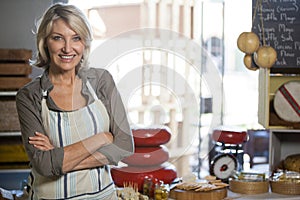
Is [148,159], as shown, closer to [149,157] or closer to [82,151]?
[149,157]

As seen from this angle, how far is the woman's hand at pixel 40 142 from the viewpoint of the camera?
1.75 m

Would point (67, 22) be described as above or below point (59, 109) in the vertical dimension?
above

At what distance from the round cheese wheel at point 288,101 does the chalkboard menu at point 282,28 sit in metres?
0.10

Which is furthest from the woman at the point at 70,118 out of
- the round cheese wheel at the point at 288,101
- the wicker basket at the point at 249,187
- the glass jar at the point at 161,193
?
the round cheese wheel at the point at 288,101

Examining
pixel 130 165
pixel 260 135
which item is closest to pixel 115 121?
pixel 130 165

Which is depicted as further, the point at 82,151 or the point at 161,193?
the point at 161,193

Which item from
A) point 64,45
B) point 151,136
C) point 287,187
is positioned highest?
point 64,45

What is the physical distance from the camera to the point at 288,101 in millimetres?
2510

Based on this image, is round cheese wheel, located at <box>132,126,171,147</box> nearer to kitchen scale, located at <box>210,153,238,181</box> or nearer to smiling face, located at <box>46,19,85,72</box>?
kitchen scale, located at <box>210,153,238,181</box>

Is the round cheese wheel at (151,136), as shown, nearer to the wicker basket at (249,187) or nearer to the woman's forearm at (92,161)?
the wicker basket at (249,187)

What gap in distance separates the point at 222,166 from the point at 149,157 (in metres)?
0.36

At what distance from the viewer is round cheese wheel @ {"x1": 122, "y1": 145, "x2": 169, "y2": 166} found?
7.54 feet

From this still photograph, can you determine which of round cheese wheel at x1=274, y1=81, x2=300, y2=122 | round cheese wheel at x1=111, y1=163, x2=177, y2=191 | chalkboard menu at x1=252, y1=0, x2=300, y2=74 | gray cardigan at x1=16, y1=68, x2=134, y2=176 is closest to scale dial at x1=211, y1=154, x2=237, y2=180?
round cheese wheel at x1=111, y1=163, x2=177, y2=191

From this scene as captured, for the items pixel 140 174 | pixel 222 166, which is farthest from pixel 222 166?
pixel 140 174
